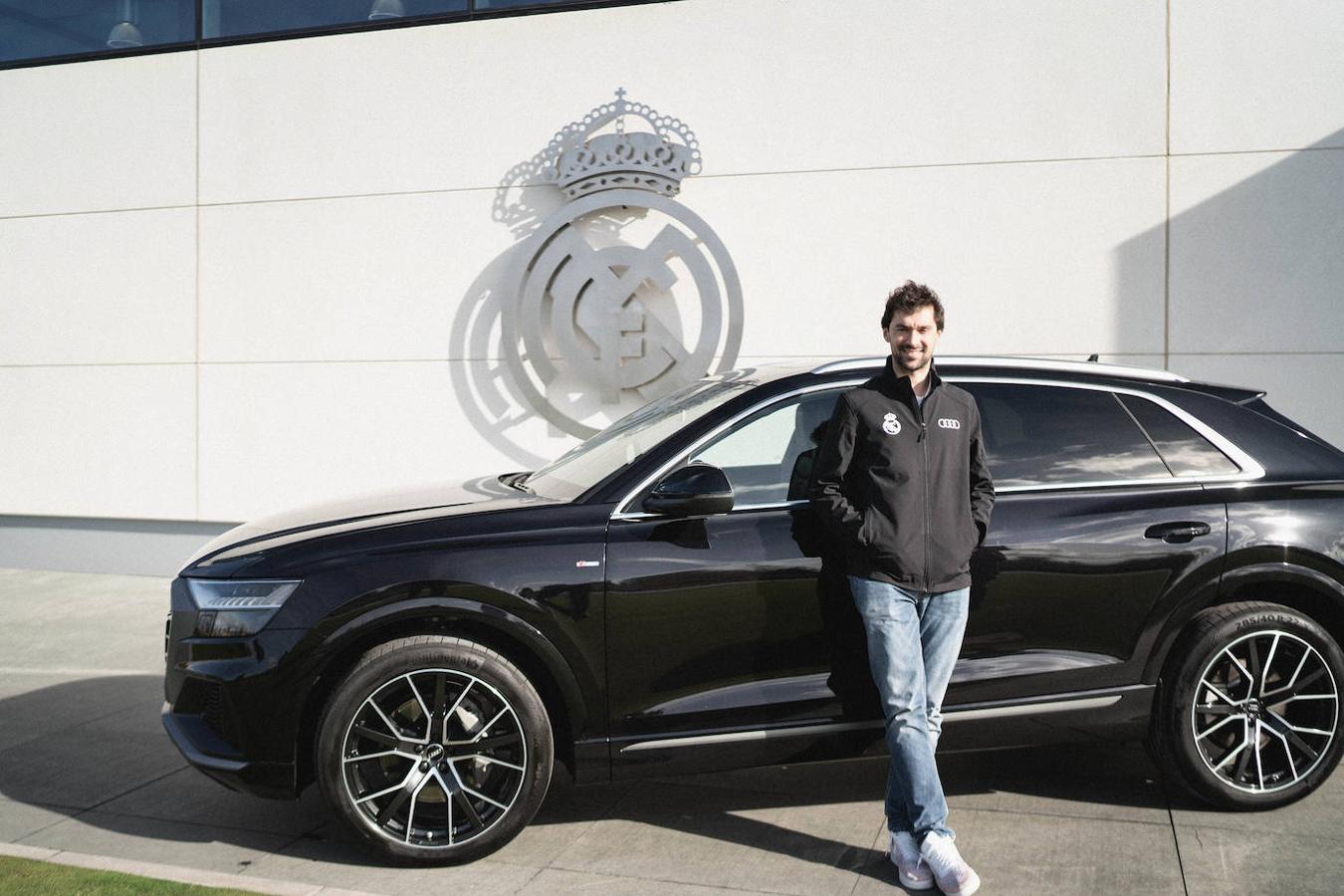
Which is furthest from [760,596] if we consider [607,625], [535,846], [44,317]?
[44,317]

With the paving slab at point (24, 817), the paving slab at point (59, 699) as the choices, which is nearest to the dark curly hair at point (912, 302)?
the paving slab at point (24, 817)

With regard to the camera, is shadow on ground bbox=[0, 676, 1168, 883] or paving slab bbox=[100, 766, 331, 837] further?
paving slab bbox=[100, 766, 331, 837]

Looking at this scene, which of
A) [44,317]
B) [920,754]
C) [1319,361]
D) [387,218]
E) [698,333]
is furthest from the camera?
[44,317]

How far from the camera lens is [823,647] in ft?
→ 13.7

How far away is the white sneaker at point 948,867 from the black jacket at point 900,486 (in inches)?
33.0

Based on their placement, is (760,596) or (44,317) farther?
(44,317)

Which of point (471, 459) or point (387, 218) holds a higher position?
point (387, 218)

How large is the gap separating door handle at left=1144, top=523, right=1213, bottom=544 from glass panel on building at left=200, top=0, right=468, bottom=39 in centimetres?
749

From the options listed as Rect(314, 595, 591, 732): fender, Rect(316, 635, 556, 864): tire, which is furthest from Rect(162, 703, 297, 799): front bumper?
Rect(314, 595, 591, 732): fender

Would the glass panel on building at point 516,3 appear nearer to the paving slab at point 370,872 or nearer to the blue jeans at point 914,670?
the blue jeans at point 914,670

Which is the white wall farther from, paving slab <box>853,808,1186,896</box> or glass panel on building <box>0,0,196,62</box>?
paving slab <box>853,808,1186,896</box>

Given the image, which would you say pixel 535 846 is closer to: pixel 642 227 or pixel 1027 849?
pixel 1027 849

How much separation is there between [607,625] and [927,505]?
46.3 inches

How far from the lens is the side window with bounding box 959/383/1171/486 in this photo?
4.46 meters
